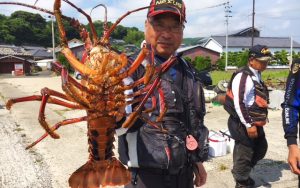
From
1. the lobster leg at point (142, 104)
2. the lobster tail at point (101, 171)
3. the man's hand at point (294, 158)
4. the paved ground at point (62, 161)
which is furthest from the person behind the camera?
the paved ground at point (62, 161)

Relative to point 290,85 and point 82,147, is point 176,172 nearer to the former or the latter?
A: point 290,85

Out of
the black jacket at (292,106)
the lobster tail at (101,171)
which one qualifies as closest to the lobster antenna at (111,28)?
the lobster tail at (101,171)

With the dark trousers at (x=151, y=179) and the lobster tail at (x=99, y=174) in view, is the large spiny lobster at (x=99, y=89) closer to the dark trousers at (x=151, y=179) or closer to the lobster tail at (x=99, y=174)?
the lobster tail at (x=99, y=174)

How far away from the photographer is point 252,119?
5.24 metres

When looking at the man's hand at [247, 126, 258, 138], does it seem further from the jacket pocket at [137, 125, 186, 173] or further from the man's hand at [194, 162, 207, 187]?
the jacket pocket at [137, 125, 186, 173]

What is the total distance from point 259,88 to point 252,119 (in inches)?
20.3

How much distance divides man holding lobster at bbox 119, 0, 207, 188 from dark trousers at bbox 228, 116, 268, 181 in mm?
2671

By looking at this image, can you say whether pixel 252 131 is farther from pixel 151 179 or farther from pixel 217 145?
pixel 151 179

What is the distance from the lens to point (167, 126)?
2635 mm

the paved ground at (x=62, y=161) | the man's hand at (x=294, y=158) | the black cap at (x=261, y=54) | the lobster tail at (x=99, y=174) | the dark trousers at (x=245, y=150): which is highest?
the black cap at (x=261, y=54)

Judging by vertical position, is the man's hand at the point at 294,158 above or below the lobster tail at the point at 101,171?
below

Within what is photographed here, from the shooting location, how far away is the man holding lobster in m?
2.59

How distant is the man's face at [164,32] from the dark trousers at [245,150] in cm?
302

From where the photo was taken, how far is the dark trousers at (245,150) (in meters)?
5.30
